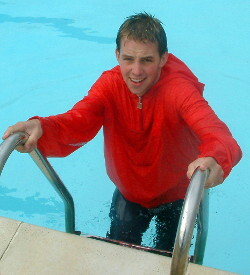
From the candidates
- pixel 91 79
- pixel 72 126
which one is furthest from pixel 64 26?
pixel 72 126

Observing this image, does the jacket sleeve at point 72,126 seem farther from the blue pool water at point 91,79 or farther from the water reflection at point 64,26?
the water reflection at point 64,26

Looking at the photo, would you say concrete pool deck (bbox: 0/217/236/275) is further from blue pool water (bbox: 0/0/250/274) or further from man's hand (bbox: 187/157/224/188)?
blue pool water (bbox: 0/0/250/274)

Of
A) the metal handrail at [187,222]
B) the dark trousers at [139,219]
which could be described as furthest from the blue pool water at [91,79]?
the metal handrail at [187,222]

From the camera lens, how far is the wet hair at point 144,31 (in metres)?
1.89

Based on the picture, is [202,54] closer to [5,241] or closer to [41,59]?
[41,59]

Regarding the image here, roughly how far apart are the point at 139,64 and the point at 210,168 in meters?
0.66

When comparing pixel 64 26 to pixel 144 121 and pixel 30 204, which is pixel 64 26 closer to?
pixel 30 204

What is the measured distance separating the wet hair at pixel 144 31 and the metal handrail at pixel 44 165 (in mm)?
604

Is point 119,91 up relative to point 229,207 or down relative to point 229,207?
down

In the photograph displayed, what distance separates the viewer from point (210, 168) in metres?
1.35

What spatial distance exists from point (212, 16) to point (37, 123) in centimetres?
494

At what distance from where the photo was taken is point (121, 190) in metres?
2.30

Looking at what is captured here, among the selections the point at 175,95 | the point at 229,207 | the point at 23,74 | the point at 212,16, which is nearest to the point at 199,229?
the point at 175,95

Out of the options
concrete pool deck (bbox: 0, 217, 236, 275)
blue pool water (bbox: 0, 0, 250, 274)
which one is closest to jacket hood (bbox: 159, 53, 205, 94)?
concrete pool deck (bbox: 0, 217, 236, 275)
